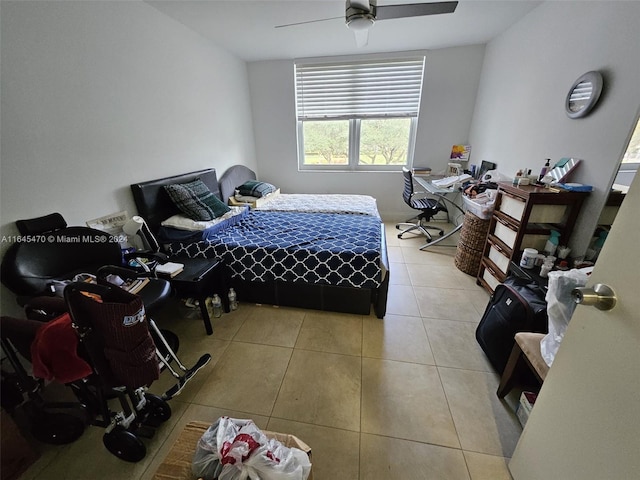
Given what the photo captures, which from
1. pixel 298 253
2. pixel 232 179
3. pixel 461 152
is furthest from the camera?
pixel 461 152

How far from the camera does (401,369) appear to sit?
1634mm

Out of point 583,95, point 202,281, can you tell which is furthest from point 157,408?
point 583,95

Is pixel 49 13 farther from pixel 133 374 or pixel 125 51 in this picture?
pixel 133 374

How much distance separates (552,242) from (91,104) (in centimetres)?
337

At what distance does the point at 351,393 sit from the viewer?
58.5 inches

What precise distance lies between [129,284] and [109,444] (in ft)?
2.53

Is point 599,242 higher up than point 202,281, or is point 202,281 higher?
point 599,242

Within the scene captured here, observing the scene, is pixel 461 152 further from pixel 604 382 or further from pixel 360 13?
pixel 604 382

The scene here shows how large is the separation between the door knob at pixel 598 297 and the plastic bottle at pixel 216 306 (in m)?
2.08

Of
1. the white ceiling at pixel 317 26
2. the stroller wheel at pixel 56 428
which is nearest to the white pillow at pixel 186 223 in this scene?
the stroller wheel at pixel 56 428

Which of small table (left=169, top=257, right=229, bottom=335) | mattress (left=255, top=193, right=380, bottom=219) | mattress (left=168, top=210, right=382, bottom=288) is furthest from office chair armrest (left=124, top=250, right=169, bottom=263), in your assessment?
mattress (left=255, top=193, right=380, bottom=219)

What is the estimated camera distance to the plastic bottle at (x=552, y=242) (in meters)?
1.83

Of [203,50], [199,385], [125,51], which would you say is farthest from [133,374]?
[203,50]

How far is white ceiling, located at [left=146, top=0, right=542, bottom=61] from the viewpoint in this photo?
2.21 metres
